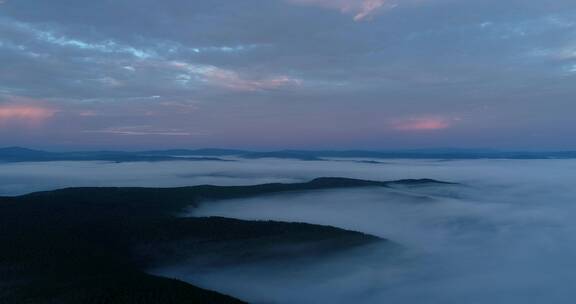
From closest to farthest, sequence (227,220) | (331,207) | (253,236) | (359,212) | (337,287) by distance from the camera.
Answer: (337,287)
(253,236)
(227,220)
(359,212)
(331,207)

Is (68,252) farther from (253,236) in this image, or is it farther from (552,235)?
(552,235)

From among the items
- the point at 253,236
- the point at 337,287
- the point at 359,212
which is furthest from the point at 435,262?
the point at 359,212

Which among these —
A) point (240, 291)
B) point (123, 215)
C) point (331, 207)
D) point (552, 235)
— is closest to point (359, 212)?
point (331, 207)

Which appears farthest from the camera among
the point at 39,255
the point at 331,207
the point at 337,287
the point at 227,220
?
the point at 331,207

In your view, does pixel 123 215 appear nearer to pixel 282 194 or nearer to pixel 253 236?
pixel 253 236

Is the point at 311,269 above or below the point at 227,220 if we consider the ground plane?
below

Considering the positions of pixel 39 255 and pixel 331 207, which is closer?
pixel 39 255
